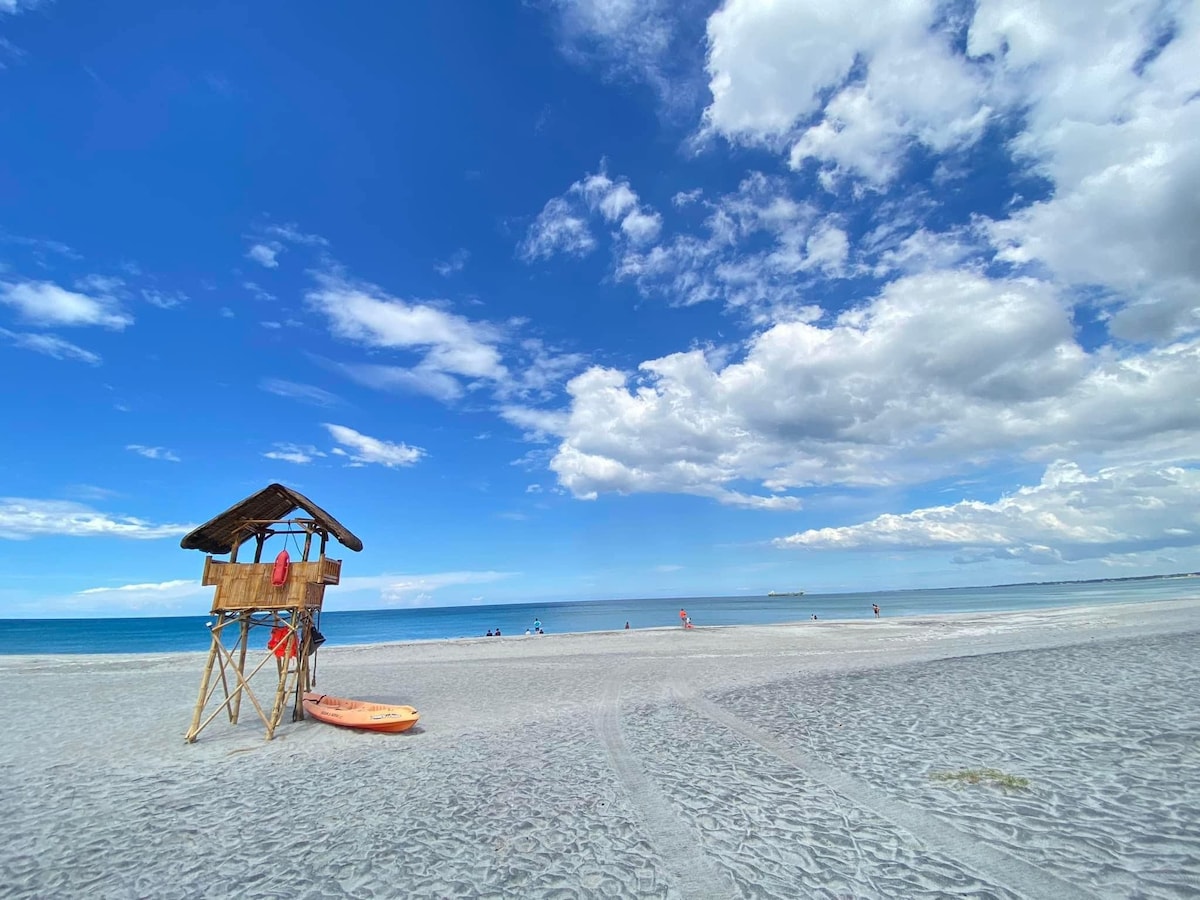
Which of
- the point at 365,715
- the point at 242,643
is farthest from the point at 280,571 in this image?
the point at 365,715

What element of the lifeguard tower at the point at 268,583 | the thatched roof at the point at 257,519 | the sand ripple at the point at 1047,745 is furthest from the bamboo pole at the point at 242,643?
the sand ripple at the point at 1047,745

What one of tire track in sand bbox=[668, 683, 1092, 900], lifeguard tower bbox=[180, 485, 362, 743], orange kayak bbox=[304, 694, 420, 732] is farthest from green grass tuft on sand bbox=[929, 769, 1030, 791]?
lifeguard tower bbox=[180, 485, 362, 743]

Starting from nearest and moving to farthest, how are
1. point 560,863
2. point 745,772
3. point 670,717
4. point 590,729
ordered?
1. point 560,863
2. point 745,772
3. point 590,729
4. point 670,717

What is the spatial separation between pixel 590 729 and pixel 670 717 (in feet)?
7.38

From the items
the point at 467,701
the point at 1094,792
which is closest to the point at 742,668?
the point at 467,701

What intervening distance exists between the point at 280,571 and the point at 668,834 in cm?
1056

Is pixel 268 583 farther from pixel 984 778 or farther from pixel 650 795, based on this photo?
pixel 984 778

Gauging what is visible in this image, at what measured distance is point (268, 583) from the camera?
13516 mm

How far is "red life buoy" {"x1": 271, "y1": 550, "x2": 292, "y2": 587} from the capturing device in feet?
44.1

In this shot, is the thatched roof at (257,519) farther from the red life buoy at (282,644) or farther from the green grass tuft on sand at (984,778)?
the green grass tuft on sand at (984,778)

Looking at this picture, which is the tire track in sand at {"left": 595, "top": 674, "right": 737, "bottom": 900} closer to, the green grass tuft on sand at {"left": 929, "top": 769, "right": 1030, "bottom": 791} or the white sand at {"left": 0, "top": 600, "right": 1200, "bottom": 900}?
the white sand at {"left": 0, "top": 600, "right": 1200, "bottom": 900}

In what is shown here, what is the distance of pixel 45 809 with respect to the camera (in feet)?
30.5

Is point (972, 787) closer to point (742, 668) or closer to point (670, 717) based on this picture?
point (670, 717)

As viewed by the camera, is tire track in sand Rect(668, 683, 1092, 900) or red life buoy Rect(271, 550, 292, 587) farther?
red life buoy Rect(271, 550, 292, 587)
